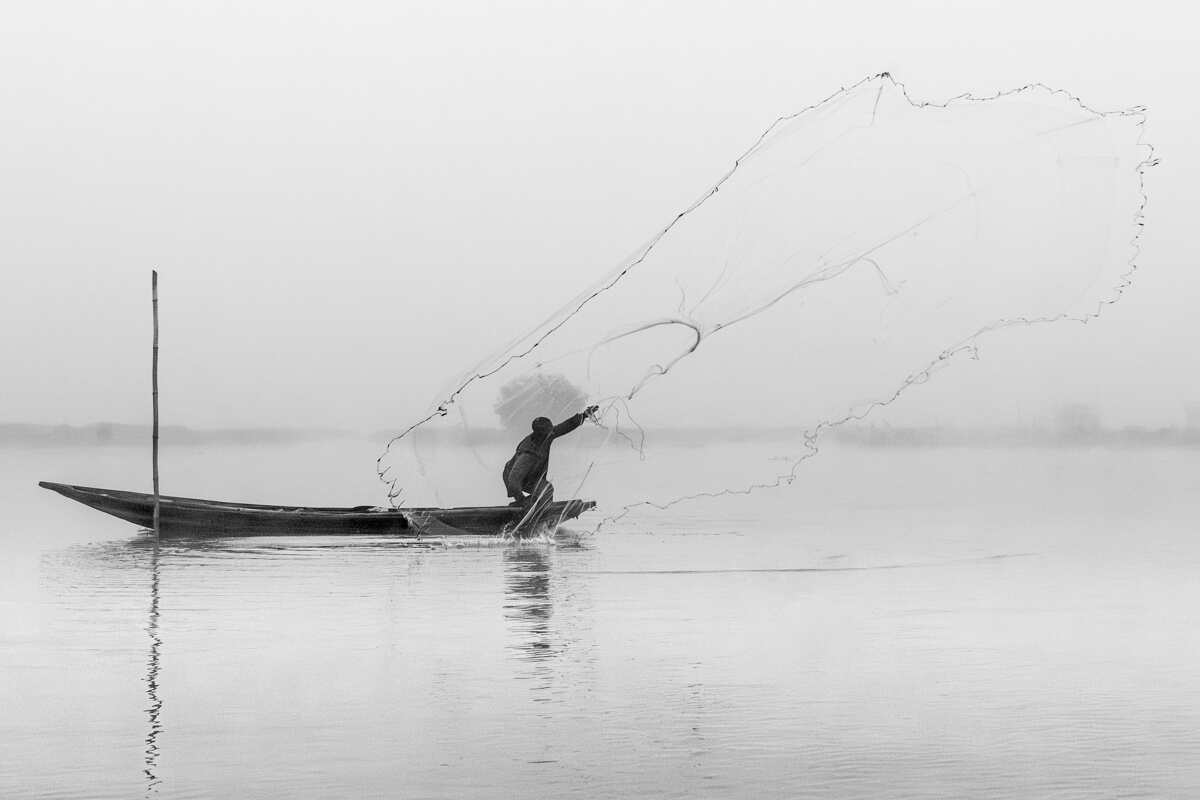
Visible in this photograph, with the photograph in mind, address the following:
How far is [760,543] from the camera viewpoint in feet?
75.4

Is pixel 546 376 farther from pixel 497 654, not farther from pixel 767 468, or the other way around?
pixel 497 654

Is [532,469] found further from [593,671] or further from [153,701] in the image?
[153,701]

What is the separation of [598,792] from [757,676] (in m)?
3.27

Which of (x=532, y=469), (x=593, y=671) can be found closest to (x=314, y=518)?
(x=532, y=469)

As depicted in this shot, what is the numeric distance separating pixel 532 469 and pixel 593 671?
31.1 ft

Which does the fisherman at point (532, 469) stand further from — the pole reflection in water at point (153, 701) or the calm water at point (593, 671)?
the pole reflection in water at point (153, 701)

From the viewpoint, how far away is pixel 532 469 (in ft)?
64.0

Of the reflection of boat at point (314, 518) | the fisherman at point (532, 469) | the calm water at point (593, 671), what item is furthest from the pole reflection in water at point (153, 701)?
the fisherman at point (532, 469)

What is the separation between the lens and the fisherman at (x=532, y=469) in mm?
19141

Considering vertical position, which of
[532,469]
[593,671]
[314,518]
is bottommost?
[593,671]

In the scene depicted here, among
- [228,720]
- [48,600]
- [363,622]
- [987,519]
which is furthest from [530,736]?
[987,519]

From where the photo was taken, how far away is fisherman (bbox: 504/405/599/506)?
19141 millimetres

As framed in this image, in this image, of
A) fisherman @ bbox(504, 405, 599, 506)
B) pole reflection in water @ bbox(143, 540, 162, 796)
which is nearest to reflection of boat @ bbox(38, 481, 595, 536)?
fisherman @ bbox(504, 405, 599, 506)

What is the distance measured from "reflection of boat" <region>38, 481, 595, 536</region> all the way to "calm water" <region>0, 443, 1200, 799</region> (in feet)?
1.17
